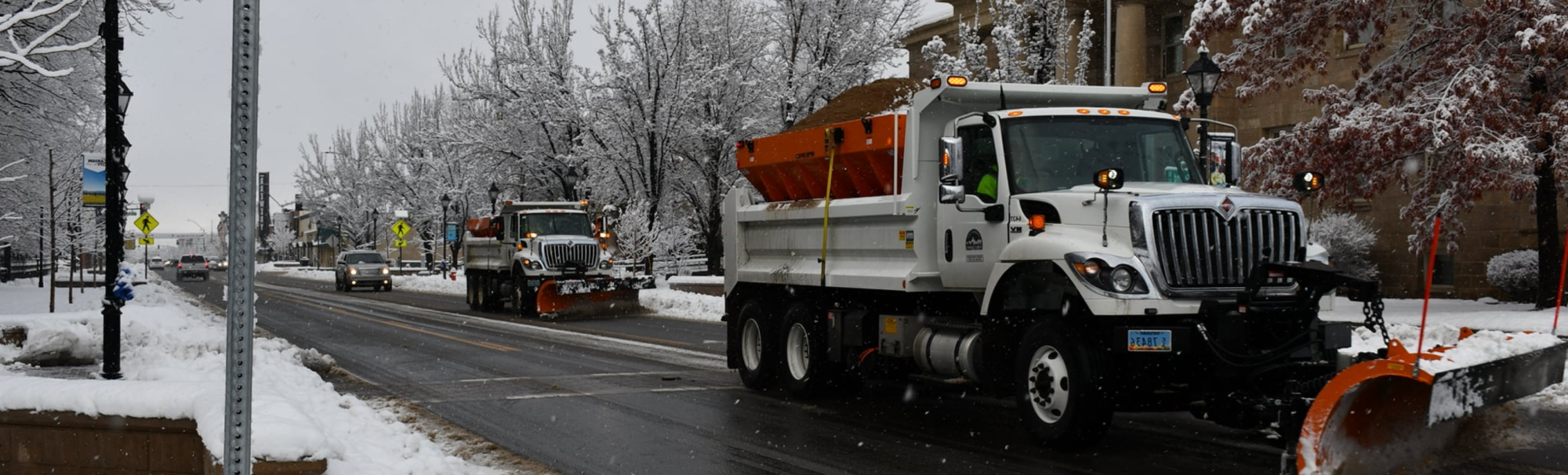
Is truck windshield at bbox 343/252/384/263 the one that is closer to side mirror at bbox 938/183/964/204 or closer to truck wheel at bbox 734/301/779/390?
truck wheel at bbox 734/301/779/390

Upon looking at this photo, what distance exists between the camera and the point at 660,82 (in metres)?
35.5

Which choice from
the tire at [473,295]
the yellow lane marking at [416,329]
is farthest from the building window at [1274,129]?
the yellow lane marking at [416,329]

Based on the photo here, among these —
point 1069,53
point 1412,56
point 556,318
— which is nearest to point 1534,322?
point 1412,56

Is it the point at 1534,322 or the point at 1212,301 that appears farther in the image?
the point at 1534,322

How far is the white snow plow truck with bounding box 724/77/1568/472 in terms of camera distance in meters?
7.09

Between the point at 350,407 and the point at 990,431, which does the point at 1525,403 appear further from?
the point at 350,407

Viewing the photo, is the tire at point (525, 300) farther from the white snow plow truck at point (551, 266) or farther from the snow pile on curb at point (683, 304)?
the snow pile on curb at point (683, 304)

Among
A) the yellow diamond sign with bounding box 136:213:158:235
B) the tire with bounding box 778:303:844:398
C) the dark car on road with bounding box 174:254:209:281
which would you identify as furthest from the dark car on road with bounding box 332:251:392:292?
the tire with bounding box 778:303:844:398

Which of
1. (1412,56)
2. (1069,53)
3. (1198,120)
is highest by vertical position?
(1069,53)

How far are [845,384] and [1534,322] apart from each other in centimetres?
1151

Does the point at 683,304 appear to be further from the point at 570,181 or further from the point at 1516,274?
the point at 1516,274

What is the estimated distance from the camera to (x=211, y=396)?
6820 mm

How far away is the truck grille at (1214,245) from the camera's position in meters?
7.95

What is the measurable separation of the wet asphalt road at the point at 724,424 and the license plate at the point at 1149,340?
769mm
